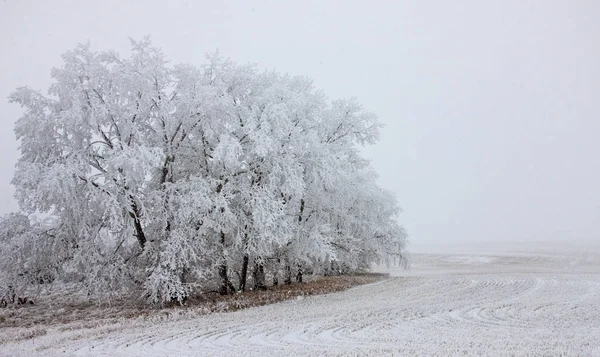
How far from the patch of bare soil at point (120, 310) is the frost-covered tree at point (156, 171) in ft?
2.85

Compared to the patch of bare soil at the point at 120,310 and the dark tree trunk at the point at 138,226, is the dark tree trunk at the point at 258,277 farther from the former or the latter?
the dark tree trunk at the point at 138,226

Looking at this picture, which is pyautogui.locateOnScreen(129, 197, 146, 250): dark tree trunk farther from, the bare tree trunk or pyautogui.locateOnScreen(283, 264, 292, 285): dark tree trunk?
pyautogui.locateOnScreen(283, 264, 292, 285): dark tree trunk

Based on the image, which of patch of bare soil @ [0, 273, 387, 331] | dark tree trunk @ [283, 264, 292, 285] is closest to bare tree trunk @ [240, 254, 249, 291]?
patch of bare soil @ [0, 273, 387, 331]

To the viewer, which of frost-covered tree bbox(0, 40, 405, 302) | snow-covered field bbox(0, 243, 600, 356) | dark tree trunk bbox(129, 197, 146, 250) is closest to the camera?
snow-covered field bbox(0, 243, 600, 356)

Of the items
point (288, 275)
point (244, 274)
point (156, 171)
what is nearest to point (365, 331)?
point (244, 274)

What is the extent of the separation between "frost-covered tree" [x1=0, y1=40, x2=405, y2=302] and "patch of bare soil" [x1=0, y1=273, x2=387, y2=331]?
2.85 feet

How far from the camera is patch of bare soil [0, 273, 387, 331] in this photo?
19.9m

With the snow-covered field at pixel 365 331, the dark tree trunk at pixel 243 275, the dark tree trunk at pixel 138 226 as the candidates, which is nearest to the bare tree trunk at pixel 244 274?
the dark tree trunk at pixel 243 275

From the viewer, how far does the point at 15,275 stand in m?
22.1

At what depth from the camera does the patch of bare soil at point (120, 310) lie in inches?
782

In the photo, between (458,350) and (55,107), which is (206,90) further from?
(458,350)

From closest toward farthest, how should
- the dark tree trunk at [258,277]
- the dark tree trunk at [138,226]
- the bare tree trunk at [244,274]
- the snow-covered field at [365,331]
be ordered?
the snow-covered field at [365,331] → the dark tree trunk at [138,226] → the bare tree trunk at [244,274] → the dark tree trunk at [258,277]

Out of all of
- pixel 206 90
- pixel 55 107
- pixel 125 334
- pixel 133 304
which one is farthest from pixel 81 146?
pixel 125 334

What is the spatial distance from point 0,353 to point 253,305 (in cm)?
1143
